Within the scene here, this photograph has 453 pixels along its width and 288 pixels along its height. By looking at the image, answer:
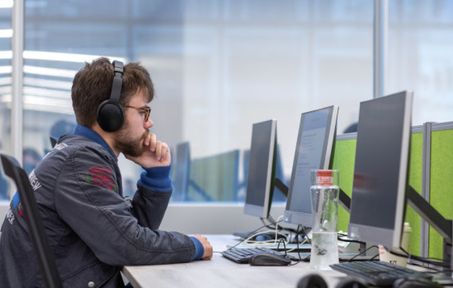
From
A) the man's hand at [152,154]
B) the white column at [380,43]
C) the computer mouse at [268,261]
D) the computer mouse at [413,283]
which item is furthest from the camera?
the white column at [380,43]

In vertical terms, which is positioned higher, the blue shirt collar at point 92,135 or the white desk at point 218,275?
the blue shirt collar at point 92,135

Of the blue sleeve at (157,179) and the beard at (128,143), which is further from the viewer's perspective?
the blue sleeve at (157,179)

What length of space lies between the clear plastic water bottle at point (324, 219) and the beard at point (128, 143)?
0.55 m

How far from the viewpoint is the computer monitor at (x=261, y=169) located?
2.75 metres

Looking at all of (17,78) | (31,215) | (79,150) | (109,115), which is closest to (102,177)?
(79,150)

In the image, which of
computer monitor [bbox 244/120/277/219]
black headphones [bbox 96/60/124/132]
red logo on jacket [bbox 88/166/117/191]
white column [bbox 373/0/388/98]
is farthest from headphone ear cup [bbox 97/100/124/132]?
white column [bbox 373/0/388/98]

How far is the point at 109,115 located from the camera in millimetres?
1934

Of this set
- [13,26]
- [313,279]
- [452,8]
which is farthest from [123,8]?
[313,279]

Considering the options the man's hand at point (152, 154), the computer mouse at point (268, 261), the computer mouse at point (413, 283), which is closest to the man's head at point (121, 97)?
the man's hand at point (152, 154)

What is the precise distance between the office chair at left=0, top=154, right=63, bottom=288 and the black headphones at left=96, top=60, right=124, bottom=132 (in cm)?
55

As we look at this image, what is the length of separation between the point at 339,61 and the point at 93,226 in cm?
261

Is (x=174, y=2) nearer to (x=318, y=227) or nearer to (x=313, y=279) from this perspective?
(x=318, y=227)

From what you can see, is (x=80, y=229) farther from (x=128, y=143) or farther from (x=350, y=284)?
(x=350, y=284)

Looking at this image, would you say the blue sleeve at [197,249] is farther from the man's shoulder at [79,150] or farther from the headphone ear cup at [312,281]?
the headphone ear cup at [312,281]
